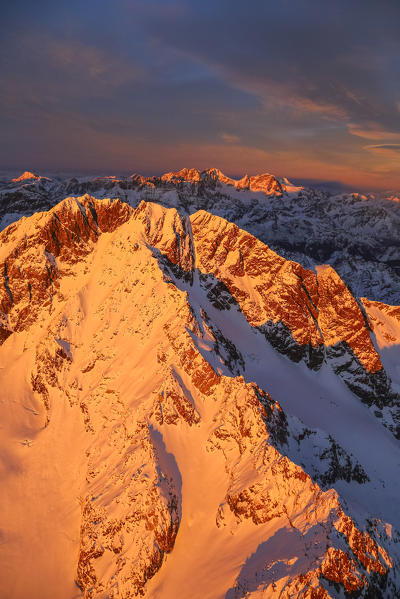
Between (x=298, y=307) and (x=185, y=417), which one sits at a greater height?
(x=298, y=307)

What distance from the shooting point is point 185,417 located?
248 ft

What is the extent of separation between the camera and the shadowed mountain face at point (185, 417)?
186 ft

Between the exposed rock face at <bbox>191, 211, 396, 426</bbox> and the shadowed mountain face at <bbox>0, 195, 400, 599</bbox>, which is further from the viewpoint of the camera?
the exposed rock face at <bbox>191, 211, 396, 426</bbox>

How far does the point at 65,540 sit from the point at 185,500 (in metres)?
Answer: 25.6

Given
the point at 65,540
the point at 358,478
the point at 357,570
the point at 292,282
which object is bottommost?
the point at 65,540

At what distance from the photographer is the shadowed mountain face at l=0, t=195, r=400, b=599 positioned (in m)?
56.7

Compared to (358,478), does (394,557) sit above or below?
above

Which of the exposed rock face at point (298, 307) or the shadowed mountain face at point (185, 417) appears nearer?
the shadowed mountain face at point (185, 417)

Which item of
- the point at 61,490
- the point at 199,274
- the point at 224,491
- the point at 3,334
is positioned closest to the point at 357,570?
the point at 224,491

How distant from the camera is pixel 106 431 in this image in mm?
81438

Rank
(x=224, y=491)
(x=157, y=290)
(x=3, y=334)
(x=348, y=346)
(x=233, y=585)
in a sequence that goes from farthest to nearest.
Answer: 1. (x=348, y=346)
2. (x=3, y=334)
3. (x=157, y=290)
4. (x=224, y=491)
5. (x=233, y=585)

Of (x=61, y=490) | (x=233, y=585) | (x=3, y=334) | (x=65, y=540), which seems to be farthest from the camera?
(x=3, y=334)

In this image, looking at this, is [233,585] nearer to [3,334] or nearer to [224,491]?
[224,491]

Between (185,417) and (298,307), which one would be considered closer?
(185,417)
